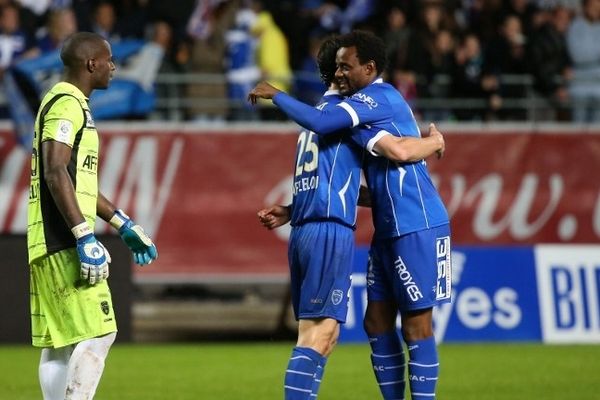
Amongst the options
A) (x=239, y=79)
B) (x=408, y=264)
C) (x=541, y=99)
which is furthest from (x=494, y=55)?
(x=408, y=264)

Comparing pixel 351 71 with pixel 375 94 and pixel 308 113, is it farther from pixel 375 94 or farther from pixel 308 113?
pixel 308 113

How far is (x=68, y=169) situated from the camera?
23.9 ft

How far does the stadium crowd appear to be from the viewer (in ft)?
55.3

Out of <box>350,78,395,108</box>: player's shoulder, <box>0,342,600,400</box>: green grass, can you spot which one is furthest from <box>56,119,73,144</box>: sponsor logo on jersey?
<box>0,342,600,400</box>: green grass

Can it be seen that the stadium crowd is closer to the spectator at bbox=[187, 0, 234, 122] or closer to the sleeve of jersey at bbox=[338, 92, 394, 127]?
the spectator at bbox=[187, 0, 234, 122]

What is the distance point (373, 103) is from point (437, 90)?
32.7ft

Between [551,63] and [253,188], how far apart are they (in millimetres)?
4332

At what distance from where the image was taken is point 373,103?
7742 mm

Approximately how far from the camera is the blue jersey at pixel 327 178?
768 centimetres

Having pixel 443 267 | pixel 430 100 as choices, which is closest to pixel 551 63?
pixel 430 100

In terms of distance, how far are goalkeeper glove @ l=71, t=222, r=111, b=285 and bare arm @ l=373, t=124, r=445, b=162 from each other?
1.65 m

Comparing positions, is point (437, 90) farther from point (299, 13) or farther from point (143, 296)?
point (143, 296)

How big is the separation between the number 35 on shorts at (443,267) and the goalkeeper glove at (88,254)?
195cm

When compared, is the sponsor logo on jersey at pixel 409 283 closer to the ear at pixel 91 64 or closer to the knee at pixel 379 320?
the knee at pixel 379 320
